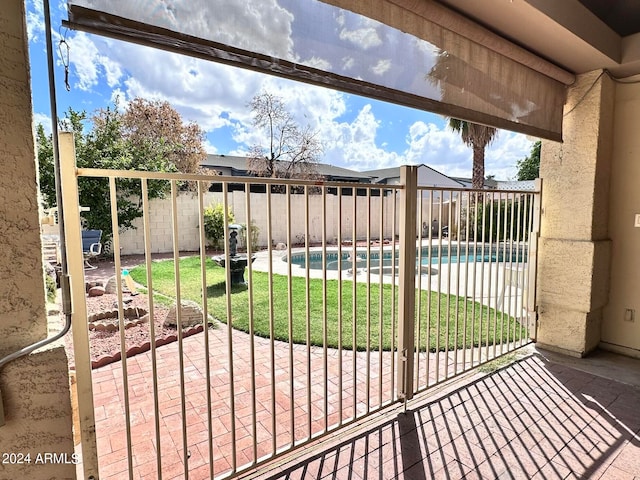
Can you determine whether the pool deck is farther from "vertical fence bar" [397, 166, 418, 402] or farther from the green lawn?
"vertical fence bar" [397, 166, 418, 402]

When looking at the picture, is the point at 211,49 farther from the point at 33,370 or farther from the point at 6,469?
the point at 6,469

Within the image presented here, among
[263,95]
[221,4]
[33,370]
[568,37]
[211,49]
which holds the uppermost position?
[263,95]

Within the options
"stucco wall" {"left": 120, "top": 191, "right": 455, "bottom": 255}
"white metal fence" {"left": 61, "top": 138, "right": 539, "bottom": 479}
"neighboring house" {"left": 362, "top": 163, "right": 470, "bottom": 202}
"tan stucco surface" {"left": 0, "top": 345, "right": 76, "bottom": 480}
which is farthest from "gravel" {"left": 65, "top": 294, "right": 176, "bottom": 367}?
"neighboring house" {"left": 362, "top": 163, "right": 470, "bottom": 202}

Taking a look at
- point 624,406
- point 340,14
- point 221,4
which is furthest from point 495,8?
point 624,406

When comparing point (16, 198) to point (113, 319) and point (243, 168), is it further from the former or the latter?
point (243, 168)

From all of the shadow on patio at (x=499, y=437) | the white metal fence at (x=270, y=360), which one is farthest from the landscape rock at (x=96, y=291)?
the shadow on patio at (x=499, y=437)

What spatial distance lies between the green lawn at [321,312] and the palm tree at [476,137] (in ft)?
23.2

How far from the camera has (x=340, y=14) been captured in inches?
73.0

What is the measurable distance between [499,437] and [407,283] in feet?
3.42

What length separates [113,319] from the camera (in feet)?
15.1

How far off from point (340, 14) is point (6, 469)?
2266mm

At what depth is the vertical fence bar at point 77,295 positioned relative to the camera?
1247 mm

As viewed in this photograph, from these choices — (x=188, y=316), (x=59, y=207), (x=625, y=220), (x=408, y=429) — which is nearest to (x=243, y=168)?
(x=188, y=316)

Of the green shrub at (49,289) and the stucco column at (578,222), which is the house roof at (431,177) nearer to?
the stucco column at (578,222)
